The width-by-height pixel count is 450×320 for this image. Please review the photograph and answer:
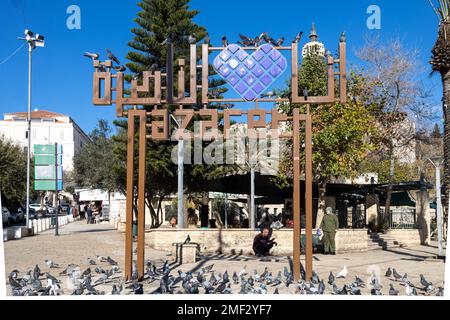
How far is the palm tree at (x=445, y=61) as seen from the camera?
45.4ft

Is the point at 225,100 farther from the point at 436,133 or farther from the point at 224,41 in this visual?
the point at 436,133

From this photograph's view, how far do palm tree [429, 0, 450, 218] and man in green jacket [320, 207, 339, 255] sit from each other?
10.6 feet

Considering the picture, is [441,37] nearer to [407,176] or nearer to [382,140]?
[382,140]

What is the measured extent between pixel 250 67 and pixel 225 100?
0.85 meters

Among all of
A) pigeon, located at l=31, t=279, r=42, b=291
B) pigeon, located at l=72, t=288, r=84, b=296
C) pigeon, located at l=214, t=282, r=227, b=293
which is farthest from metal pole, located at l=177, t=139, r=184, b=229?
pigeon, located at l=72, t=288, r=84, b=296

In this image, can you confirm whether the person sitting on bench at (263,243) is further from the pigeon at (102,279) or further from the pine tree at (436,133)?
the pine tree at (436,133)

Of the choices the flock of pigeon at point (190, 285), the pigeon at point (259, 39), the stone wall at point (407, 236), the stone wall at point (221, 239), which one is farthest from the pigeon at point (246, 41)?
the stone wall at point (407, 236)

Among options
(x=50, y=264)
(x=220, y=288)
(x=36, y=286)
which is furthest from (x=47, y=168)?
(x=220, y=288)

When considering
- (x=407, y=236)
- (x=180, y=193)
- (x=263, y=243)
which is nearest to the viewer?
(x=263, y=243)

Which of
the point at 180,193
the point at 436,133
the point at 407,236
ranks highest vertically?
the point at 436,133

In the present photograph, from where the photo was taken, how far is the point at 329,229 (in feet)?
49.2

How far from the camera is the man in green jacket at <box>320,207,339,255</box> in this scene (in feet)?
49.0

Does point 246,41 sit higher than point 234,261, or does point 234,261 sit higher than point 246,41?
point 246,41
